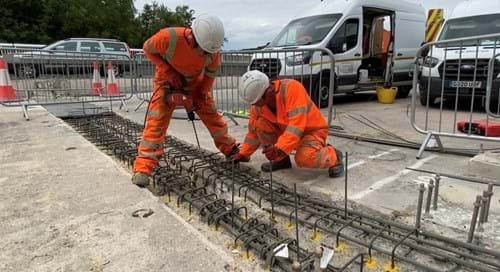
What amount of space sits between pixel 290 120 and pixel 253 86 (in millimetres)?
437

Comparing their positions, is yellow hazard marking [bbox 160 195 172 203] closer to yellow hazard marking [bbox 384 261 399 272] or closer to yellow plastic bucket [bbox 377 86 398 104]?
yellow hazard marking [bbox 384 261 399 272]

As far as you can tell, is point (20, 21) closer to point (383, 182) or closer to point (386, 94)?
point (386, 94)

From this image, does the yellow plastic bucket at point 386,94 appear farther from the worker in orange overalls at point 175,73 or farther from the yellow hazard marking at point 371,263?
the yellow hazard marking at point 371,263

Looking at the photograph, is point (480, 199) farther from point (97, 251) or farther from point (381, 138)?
point (381, 138)

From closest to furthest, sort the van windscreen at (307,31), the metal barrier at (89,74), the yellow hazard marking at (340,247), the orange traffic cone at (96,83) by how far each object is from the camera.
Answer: the yellow hazard marking at (340,247)
the metal barrier at (89,74)
the van windscreen at (307,31)
the orange traffic cone at (96,83)

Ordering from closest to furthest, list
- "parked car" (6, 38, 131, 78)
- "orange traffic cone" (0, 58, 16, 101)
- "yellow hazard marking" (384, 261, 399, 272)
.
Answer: "yellow hazard marking" (384, 261, 399, 272) < "orange traffic cone" (0, 58, 16, 101) < "parked car" (6, 38, 131, 78)

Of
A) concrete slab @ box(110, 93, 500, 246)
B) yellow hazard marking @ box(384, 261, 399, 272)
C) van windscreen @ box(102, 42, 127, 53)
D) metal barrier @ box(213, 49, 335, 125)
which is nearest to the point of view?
yellow hazard marking @ box(384, 261, 399, 272)

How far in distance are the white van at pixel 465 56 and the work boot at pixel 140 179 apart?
16.8 feet

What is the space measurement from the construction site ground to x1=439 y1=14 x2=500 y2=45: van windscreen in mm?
4005

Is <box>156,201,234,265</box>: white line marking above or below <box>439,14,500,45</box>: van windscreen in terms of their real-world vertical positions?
below

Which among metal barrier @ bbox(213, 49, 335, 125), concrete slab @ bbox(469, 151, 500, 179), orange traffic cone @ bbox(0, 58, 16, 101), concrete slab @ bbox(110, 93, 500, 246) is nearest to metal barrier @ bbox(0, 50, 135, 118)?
orange traffic cone @ bbox(0, 58, 16, 101)

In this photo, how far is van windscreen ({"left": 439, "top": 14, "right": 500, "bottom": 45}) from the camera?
280 inches

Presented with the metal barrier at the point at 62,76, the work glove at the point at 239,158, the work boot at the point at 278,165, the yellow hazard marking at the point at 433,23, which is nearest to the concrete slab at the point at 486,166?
the work boot at the point at 278,165

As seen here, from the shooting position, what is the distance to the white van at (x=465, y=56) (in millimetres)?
6113
